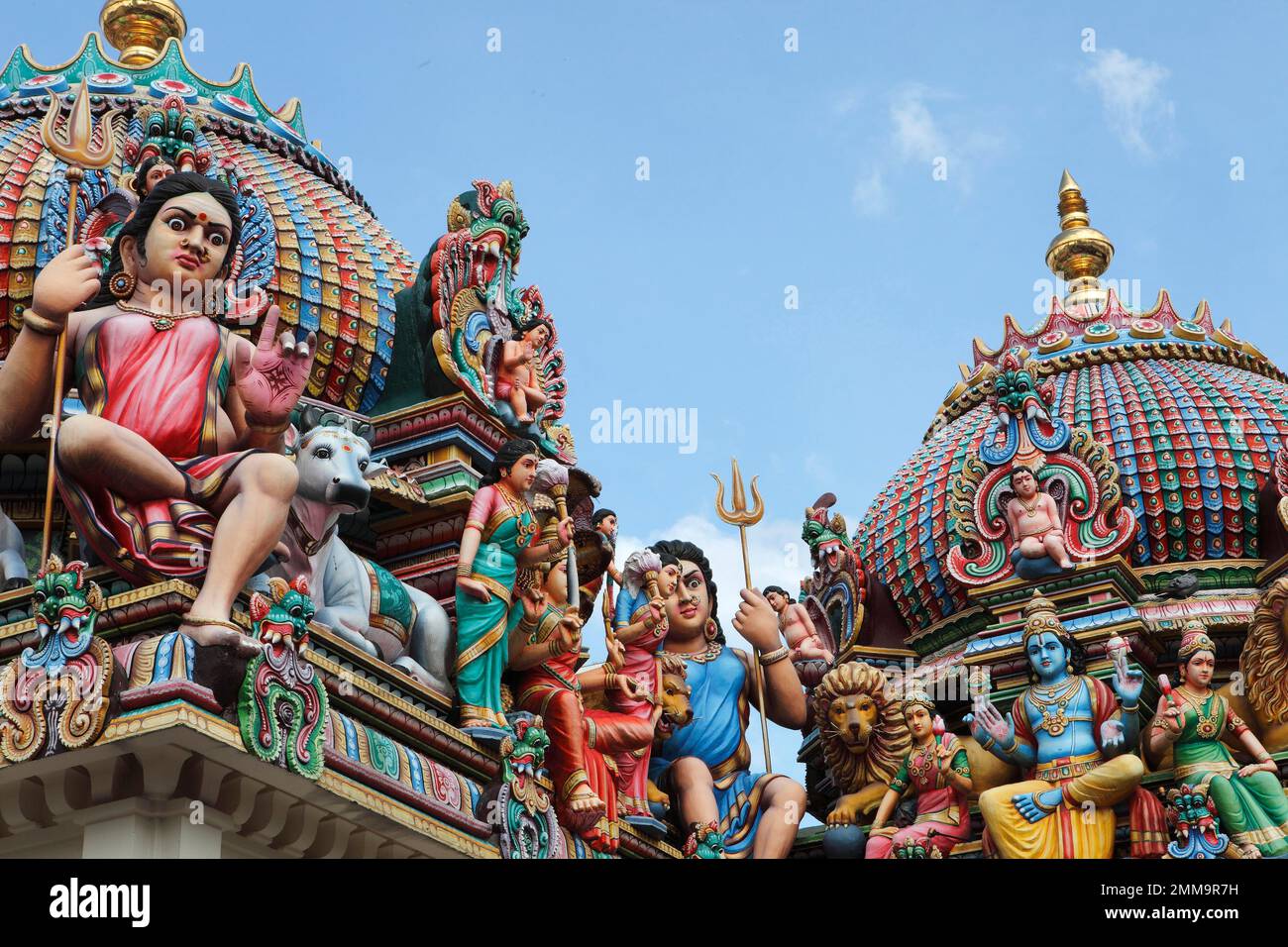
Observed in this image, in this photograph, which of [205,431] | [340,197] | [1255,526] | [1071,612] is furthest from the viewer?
[1255,526]

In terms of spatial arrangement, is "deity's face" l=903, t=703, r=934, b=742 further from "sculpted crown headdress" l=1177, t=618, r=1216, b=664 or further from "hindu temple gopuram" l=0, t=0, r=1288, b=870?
"sculpted crown headdress" l=1177, t=618, r=1216, b=664

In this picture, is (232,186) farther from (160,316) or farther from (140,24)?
(140,24)

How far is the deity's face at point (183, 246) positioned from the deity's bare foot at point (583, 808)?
498cm

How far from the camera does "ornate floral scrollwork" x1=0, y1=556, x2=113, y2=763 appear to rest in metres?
12.9

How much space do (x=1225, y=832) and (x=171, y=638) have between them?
11.5 meters

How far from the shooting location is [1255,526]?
25.5 m

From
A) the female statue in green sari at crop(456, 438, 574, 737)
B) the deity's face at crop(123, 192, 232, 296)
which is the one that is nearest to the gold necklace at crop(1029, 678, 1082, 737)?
the female statue in green sari at crop(456, 438, 574, 737)

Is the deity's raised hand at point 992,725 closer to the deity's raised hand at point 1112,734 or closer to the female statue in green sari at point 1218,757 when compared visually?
the deity's raised hand at point 1112,734

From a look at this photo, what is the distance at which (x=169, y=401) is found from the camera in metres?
14.8

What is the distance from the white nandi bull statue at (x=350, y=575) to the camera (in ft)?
50.7

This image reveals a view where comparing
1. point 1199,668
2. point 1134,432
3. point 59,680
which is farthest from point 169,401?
point 1134,432
